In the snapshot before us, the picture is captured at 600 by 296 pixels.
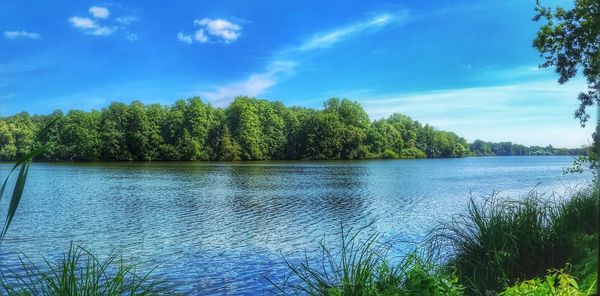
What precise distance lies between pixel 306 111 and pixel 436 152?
24.1 m

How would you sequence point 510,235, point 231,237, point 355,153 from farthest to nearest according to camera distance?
1. point 355,153
2. point 231,237
3. point 510,235

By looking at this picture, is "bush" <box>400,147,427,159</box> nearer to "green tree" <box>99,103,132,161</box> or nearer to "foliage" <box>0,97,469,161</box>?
"foliage" <box>0,97,469,161</box>

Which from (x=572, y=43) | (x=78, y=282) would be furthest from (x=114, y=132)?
(x=78, y=282)

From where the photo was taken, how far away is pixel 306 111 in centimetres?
4522

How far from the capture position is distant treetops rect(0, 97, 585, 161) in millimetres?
42500

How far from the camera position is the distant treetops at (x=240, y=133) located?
4250cm

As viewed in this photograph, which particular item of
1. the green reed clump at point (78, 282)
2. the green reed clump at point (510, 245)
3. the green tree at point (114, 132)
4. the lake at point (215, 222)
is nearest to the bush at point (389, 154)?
the green tree at point (114, 132)

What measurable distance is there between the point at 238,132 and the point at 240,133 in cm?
27

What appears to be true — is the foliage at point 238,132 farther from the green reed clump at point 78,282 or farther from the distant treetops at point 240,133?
the green reed clump at point 78,282

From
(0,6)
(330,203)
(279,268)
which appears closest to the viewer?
(0,6)

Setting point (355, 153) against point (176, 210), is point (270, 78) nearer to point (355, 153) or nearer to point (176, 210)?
point (355, 153)

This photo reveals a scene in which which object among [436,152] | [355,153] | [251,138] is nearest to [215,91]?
[251,138]

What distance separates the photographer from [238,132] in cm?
4788

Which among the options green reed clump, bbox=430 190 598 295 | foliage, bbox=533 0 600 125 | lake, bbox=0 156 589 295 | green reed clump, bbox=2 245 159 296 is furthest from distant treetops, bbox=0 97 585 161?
green reed clump, bbox=2 245 159 296
